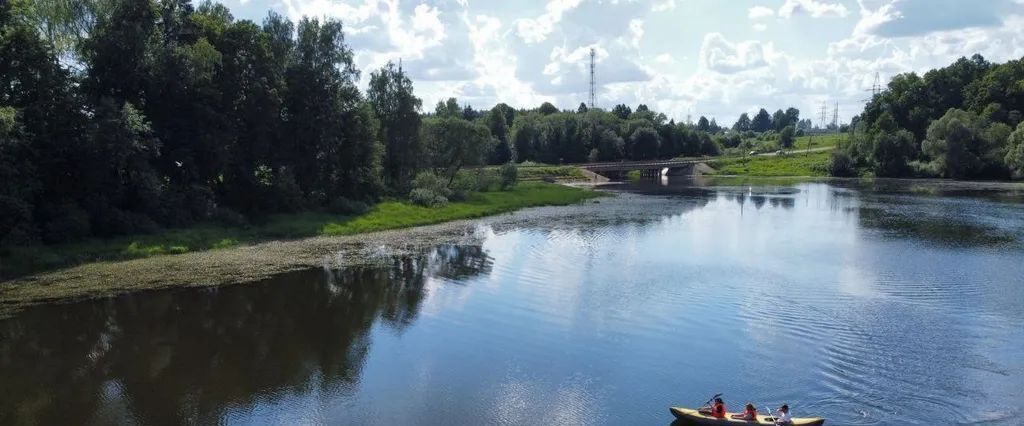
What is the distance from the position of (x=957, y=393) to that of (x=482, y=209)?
5297 cm

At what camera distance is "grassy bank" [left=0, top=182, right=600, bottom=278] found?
125 ft

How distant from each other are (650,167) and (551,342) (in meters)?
120

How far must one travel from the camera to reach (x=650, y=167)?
142m

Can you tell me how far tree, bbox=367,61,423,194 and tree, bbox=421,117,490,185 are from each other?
7.02m

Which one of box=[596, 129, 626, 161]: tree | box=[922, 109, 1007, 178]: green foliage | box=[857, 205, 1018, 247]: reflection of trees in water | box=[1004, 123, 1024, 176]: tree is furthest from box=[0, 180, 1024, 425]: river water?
box=[596, 129, 626, 161]: tree

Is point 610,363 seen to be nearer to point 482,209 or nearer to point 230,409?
point 230,409

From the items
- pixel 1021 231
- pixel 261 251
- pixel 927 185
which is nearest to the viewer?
pixel 261 251

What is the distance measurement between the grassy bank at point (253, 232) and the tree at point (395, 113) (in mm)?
8685

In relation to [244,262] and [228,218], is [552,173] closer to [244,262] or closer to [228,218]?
[228,218]

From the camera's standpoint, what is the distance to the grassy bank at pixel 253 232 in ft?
125

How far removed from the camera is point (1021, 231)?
178 feet

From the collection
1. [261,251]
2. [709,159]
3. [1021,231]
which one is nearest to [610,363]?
[261,251]

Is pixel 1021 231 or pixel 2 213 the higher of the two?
pixel 2 213

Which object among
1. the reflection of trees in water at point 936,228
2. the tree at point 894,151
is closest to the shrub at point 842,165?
the tree at point 894,151
